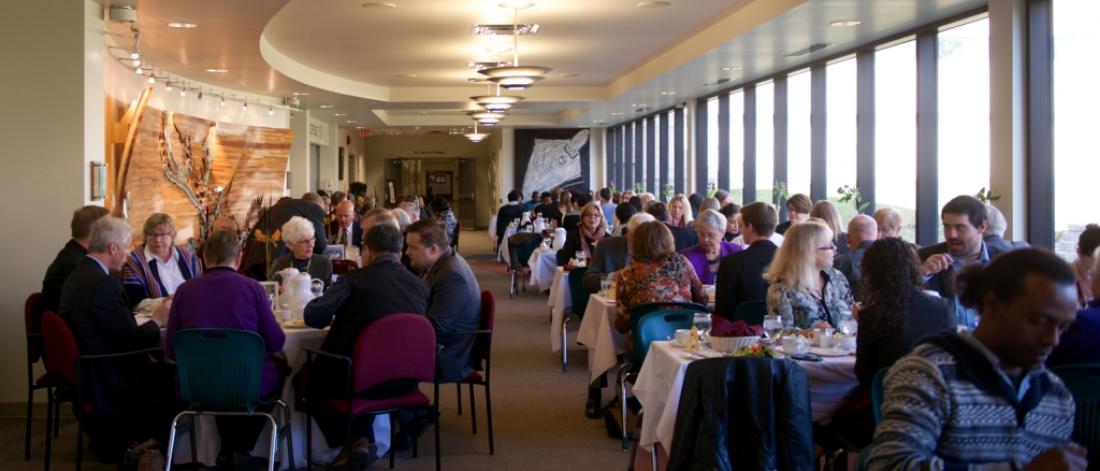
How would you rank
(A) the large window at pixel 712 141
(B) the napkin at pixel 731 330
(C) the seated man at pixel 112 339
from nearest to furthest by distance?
(B) the napkin at pixel 731 330, (C) the seated man at pixel 112 339, (A) the large window at pixel 712 141

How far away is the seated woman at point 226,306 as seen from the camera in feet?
16.4

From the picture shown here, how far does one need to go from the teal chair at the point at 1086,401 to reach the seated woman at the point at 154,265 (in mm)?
4888

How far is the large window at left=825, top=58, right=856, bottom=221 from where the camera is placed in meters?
11.7

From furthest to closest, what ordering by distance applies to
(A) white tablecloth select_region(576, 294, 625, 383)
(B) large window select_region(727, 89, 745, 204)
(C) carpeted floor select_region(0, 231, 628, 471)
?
(B) large window select_region(727, 89, 745, 204), (A) white tablecloth select_region(576, 294, 625, 383), (C) carpeted floor select_region(0, 231, 628, 471)

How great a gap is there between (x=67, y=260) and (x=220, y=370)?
172cm

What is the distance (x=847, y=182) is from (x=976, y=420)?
995 centimetres

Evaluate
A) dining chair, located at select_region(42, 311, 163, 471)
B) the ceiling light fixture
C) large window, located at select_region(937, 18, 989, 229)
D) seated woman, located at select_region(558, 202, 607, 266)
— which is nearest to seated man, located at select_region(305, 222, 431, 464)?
dining chair, located at select_region(42, 311, 163, 471)

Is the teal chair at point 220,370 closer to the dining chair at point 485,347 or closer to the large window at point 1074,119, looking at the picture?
the dining chair at point 485,347

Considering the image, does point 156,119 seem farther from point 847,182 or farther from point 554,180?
point 554,180

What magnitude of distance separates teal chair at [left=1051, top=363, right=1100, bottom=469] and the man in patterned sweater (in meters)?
0.78

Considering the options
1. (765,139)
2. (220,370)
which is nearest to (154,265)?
(220,370)

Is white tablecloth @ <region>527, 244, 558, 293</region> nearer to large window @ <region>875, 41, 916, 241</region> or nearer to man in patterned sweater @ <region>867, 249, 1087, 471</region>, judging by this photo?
large window @ <region>875, 41, 916, 241</region>

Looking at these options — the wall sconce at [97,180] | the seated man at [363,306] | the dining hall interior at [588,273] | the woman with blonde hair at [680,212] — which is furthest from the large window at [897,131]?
the wall sconce at [97,180]

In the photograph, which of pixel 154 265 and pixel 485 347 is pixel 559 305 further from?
pixel 154 265
